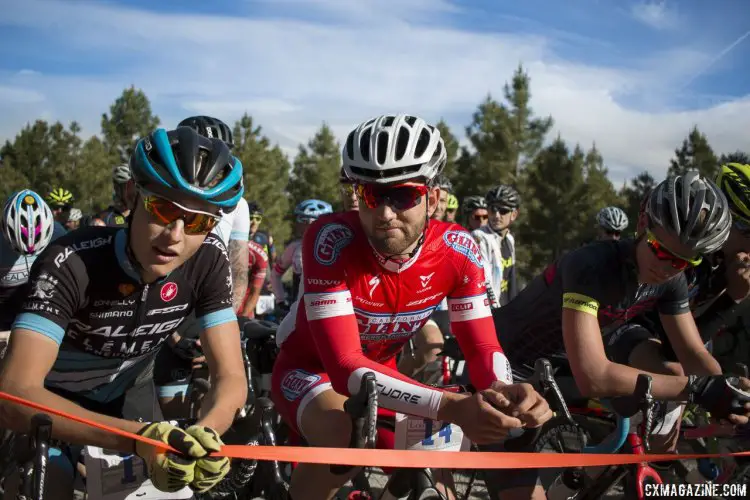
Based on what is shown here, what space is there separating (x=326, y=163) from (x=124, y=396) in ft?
179

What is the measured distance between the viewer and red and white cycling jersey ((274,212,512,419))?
3293 millimetres

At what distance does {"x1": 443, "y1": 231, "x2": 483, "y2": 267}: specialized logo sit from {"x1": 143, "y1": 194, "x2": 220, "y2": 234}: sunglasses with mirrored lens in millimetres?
1270

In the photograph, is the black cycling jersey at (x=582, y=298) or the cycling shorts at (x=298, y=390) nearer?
the cycling shorts at (x=298, y=390)

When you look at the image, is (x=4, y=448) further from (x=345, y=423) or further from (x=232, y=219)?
(x=232, y=219)

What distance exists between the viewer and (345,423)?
315cm

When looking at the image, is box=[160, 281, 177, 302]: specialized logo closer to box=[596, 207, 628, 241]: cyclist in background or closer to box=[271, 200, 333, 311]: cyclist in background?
box=[271, 200, 333, 311]: cyclist in background

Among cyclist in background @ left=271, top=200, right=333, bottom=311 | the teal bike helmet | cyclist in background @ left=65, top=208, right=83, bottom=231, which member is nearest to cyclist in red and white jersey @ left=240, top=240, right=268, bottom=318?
cyclist in background @ left=271, top=200, right=333, bottom=311

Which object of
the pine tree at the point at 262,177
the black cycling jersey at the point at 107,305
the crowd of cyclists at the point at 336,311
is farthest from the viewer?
the pine tree at the point at 262,177

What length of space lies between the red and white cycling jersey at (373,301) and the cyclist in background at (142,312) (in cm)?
43

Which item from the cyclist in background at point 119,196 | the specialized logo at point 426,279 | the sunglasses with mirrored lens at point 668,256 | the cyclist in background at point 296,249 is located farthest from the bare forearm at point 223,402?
the cyclist in background at point 296,249

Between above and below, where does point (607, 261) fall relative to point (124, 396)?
above

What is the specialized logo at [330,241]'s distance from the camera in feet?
11.3

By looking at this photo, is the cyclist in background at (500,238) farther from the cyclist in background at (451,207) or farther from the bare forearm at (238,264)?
the bare forearm at (238,264)

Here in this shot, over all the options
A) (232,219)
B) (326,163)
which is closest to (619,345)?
(232,219)
